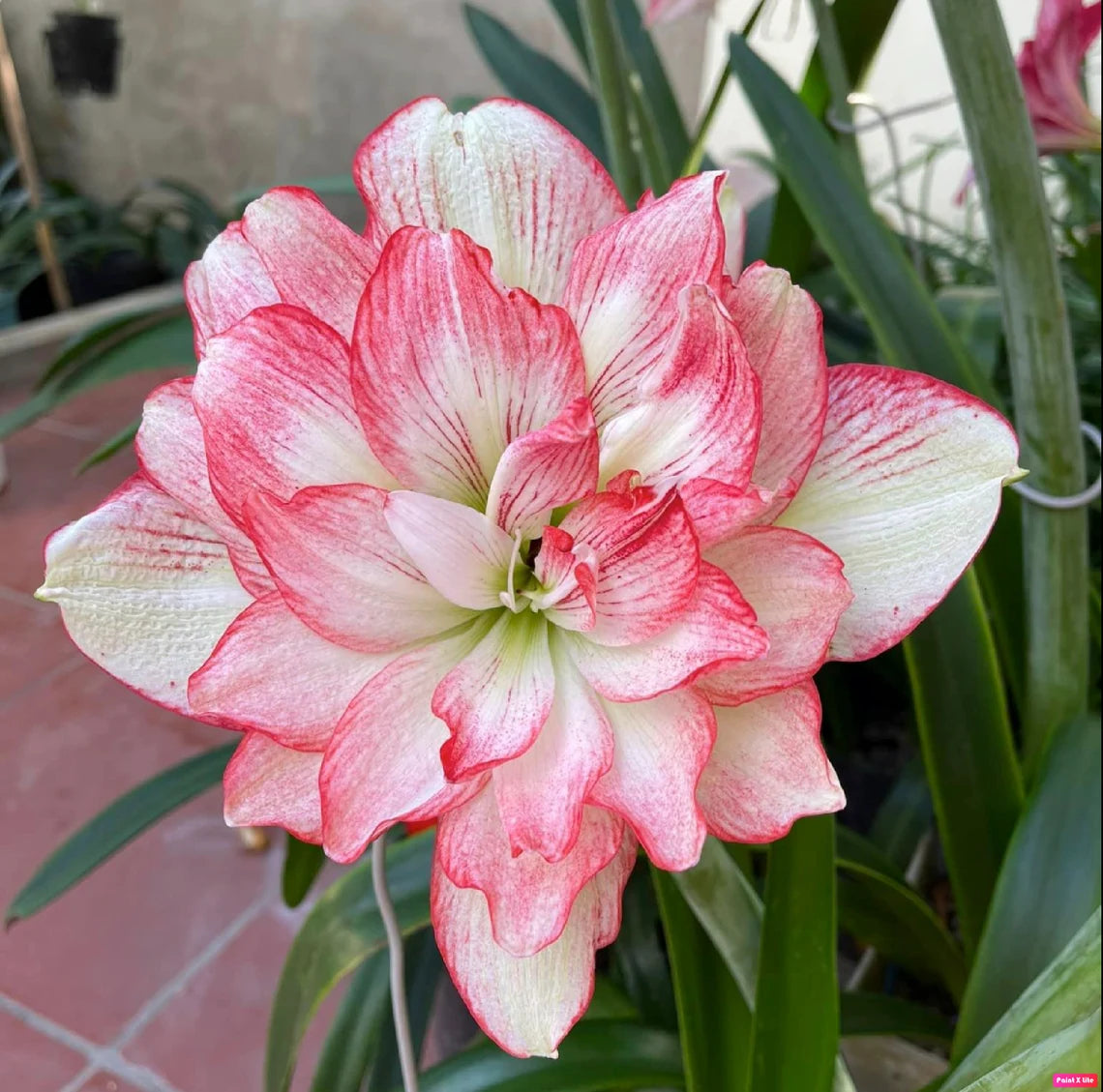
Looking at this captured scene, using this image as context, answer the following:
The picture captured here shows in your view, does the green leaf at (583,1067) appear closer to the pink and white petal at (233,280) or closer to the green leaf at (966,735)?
the green leaf at (966,735)

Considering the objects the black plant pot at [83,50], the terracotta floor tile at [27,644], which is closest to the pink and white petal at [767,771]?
the terracotta floor tile at [27,644]

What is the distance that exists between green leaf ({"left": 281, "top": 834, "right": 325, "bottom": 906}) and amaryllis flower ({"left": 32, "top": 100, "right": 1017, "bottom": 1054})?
10.0 inches

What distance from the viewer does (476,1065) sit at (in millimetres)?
357

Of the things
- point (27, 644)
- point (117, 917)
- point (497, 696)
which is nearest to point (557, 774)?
point (497, 696)

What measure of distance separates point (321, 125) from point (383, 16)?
292 mm

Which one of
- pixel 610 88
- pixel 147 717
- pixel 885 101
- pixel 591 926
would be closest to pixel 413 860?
pixel 591 926

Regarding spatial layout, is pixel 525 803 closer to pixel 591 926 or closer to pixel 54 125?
pixel 591 926

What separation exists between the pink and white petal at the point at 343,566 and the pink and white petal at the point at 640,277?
63 mm

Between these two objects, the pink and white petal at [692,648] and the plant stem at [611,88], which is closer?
the pink and white petal at [692,648]

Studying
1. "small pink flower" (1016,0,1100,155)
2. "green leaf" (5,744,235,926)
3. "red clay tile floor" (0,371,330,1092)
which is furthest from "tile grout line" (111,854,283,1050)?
"small pink flower" (1016,0,1100,155)

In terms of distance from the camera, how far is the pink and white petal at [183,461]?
0.73ft

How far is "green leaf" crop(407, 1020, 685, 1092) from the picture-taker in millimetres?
339

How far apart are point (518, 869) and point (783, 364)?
0.43 ft

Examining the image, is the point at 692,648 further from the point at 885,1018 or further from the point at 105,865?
the point at 105,865
